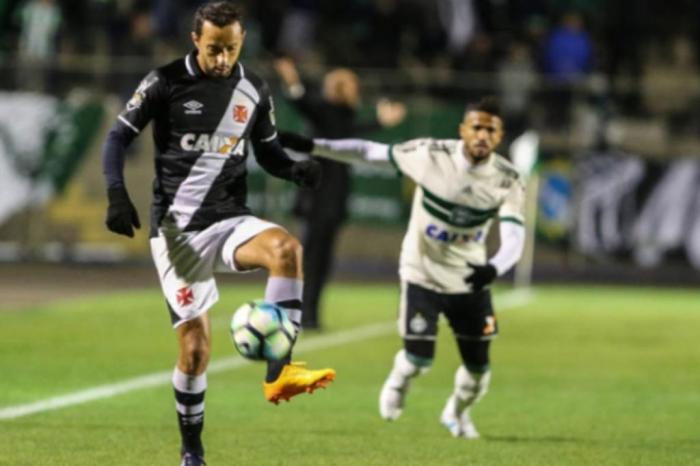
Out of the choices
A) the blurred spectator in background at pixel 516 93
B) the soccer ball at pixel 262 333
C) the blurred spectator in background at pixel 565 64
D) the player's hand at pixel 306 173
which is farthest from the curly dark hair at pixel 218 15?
the blurred spectator in background at pixel 565 64

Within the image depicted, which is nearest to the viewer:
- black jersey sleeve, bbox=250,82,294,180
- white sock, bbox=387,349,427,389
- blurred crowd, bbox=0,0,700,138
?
black jersey sleeve, bbox=250,82,294,180

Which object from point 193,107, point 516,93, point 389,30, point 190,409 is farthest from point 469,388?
point 389,30

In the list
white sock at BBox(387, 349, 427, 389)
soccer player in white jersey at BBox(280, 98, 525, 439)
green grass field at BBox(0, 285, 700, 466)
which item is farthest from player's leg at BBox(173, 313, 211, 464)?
white sock at BBox(387, 349, 427, 389)

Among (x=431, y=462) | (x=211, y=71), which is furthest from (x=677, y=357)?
(x=211, y=71)

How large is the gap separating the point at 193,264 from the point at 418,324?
238 cm

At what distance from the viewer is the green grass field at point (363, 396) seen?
30.5 ft

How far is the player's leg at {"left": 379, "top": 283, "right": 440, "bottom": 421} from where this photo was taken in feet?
33.9

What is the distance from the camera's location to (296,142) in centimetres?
960

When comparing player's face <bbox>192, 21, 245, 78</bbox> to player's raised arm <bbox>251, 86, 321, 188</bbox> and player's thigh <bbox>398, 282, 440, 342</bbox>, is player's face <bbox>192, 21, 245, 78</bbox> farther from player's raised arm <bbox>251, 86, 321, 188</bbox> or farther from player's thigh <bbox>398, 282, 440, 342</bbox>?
player's thigh <bbox>398, 282, 440, 342</bbox>

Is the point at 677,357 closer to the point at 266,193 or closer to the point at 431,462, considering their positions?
the point at 431,462

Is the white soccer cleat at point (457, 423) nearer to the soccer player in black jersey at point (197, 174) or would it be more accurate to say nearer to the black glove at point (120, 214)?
the soccer player in black jersey at point (197, 174)

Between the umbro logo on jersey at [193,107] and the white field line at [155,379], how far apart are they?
9.80 feet

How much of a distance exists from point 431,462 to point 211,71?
93.3 inches

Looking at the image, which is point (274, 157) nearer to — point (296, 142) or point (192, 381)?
point (296, 142)
